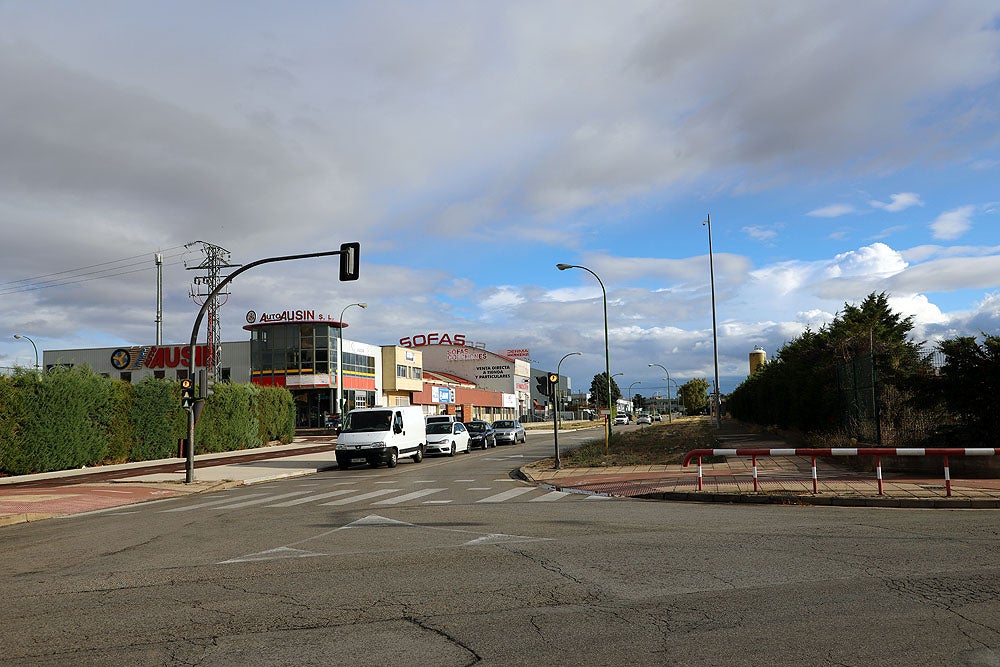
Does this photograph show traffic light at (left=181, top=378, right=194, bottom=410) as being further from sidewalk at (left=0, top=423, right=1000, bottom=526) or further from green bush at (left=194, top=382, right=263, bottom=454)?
green bush at (left=194, top=382, right=263, bottom=454)

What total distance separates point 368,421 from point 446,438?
7.86 meters

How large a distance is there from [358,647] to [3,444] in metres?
24.2

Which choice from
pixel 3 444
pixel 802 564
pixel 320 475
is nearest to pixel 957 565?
pixel 802 564

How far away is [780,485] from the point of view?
15203 millimetres

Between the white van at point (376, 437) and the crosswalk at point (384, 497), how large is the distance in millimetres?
7407

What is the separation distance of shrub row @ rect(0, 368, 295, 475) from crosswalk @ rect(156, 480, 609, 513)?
9868 millimetres

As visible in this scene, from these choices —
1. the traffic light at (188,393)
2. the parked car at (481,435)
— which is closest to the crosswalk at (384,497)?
the traffic light at (188,393)

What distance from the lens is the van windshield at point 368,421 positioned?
27078 millimetres

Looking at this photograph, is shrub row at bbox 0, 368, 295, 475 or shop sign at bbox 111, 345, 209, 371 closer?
shrub row at bbox 0, 368, 295, 475

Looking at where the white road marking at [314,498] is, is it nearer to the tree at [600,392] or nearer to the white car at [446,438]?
the white car at [446,438]

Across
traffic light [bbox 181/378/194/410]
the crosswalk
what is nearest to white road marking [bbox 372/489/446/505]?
the crosswalk

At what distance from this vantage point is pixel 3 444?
2461 centimetres

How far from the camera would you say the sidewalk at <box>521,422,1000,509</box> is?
12828 mm

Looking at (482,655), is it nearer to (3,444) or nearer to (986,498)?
(986,498)
